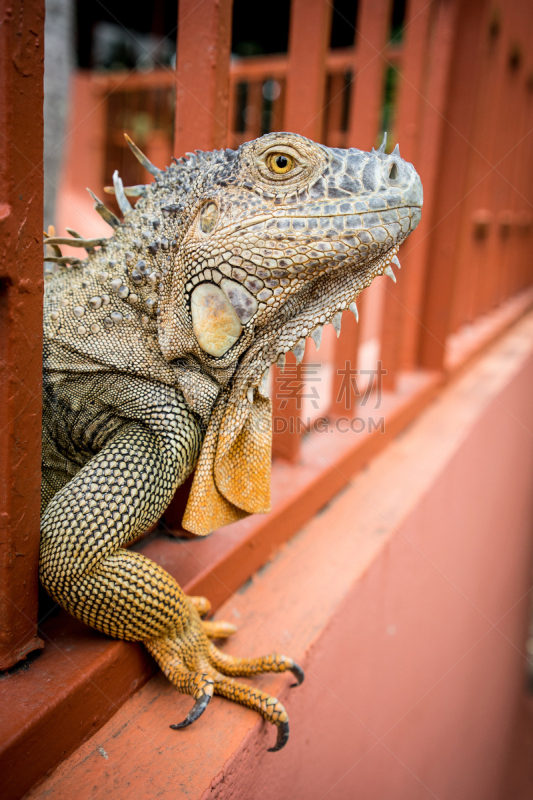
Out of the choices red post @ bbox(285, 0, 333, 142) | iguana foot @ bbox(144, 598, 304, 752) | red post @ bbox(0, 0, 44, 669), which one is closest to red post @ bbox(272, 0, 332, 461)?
red post @ bbox(285, 0, 333, 142)

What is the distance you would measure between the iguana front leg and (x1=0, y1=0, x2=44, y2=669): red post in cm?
8

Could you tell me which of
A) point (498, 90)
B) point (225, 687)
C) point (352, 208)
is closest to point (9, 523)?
Answer: point (225, 687)

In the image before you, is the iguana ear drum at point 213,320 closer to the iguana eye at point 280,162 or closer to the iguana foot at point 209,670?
the iguana eye at point 280,162

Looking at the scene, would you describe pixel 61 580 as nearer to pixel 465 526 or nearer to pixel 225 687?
pixel 225 687

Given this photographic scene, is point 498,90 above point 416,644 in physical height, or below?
above

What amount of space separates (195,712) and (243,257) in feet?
3.75

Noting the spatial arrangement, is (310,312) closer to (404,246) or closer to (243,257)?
(243,257)

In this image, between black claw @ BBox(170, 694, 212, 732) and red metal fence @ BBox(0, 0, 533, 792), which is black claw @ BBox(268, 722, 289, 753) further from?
red metal fence @ BBox(0, 0, 533, 792)

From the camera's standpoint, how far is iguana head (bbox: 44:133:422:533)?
1.43m

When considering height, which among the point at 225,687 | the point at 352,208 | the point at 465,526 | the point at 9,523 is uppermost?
the point at 352,208

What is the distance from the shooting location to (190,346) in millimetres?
1573

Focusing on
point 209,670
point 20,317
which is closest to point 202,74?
point 20,317

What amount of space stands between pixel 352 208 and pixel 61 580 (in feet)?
3.71

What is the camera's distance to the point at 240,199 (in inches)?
58.1
